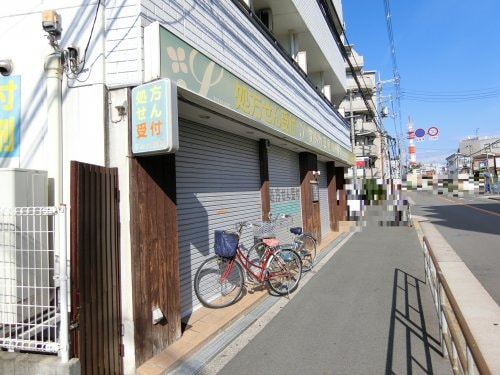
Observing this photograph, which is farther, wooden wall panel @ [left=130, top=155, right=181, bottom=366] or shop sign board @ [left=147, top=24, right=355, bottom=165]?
shop sign board @ [left=147, top=24, right=355, bottom=165]

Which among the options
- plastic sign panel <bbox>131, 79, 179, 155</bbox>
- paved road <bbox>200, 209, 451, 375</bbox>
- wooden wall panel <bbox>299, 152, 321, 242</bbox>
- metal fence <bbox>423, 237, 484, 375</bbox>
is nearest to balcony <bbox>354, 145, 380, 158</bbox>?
wooden wall panel <bbox>299, 152, 321, 242</bbox>

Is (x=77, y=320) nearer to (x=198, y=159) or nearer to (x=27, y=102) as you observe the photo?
(x=27, y=102)

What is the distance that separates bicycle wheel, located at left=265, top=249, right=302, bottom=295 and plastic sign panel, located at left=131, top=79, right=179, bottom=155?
348 cm

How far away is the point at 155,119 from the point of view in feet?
12.2

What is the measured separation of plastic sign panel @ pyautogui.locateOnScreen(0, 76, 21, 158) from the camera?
4250mm

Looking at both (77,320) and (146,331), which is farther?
(146,331)

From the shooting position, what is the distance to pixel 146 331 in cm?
393

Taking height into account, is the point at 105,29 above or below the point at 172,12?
below

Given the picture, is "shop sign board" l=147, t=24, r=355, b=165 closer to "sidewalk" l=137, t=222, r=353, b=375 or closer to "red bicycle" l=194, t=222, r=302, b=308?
"red bicycle" l=194, t=222, r=302, b=308

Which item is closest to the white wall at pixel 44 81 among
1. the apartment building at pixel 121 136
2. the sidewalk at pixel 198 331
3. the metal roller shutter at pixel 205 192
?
the apartment building at pixel 121 136

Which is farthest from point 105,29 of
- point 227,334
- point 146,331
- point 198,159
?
point 227,334

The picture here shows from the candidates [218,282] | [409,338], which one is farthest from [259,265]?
[409,338]

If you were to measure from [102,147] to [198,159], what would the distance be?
2134 millimetres

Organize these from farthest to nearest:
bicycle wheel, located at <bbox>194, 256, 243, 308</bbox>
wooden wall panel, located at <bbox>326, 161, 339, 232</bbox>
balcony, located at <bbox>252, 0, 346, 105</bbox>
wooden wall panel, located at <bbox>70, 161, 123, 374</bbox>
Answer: wooden wall panel, located at <bbox>326, 161, 339, 232</bbox>, balcony, located at <bbox>252, 0, 346, 105</bbox>, bicycle wheel, located at <bbox>194, 256, 243, 308</bbox>, wooden wall panel, located at <bbox>70, 161, 123, 374</bbox>
